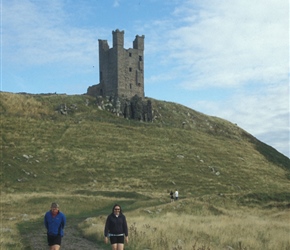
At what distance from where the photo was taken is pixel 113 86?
9762 cm

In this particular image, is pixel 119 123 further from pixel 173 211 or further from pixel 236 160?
pixel 173 211

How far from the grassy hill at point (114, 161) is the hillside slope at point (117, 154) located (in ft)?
0.51

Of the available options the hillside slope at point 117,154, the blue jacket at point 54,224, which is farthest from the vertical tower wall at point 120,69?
the blue jacket at point 54,224

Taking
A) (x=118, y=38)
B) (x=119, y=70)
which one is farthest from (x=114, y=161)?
(x=118, y=38)

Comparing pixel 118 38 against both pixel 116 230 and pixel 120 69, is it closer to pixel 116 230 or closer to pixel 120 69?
pixel 120 69

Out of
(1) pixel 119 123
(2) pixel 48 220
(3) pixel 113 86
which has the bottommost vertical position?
(2) pixel 48 220

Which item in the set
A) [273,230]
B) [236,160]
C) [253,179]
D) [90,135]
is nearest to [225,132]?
[236,160]

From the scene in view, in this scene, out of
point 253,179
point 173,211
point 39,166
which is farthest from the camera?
point 253,179

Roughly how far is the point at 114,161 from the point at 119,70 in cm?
3638

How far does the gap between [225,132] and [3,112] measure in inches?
2362

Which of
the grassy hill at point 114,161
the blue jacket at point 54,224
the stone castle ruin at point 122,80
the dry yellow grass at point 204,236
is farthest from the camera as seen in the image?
the stone castle ruin at point 122,80

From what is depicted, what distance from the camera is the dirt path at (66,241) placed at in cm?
1645

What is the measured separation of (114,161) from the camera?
→ 6581cm

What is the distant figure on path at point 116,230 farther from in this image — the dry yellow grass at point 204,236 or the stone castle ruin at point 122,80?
the stone castle ruin at point 122,80
